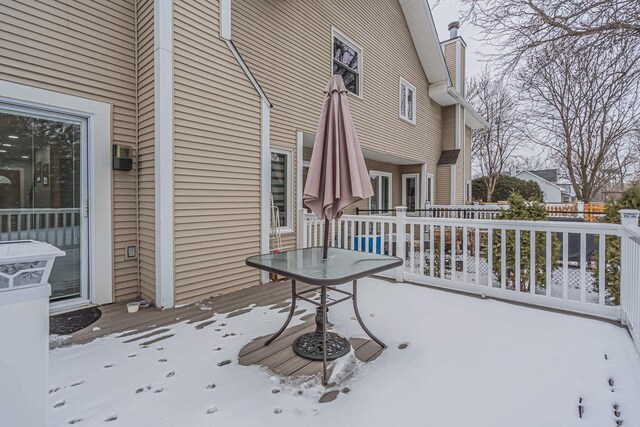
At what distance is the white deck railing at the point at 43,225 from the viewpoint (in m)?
3.06

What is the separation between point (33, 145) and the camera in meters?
3.20

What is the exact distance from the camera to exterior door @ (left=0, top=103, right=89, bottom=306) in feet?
10.1

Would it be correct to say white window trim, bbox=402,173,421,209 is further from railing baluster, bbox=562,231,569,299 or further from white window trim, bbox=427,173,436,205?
railing baluster, bbox=562,231,569,299

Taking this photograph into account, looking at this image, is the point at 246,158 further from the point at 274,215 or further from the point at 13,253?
the point at 13,253

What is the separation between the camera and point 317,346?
98.0 inches

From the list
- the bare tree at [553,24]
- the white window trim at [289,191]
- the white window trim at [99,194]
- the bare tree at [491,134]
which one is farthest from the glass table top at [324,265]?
the bare tree at [491,134]

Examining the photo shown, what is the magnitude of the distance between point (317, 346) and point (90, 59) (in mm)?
3821

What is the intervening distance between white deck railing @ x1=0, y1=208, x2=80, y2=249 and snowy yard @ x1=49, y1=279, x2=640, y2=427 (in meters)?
1.35

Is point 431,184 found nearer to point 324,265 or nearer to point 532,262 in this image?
point 532,262

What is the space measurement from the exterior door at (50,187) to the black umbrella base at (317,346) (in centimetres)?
259

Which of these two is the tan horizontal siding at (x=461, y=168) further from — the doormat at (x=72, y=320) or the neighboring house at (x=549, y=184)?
the neighboring house at (x=549, y=184)

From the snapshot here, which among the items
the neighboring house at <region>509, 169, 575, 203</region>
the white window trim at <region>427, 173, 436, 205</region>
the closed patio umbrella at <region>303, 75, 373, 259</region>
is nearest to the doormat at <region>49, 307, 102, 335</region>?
the closed patio umbrella at <region>303, 75, 373, 259</region>

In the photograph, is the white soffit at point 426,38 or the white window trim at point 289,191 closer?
the white window trim at point 289,191

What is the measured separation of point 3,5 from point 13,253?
10.4 feet
